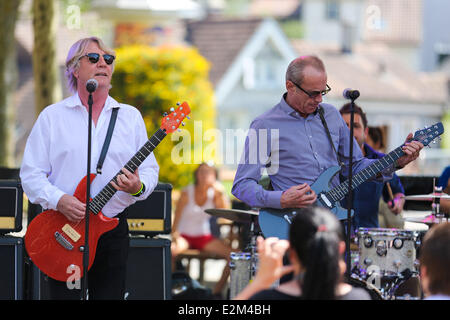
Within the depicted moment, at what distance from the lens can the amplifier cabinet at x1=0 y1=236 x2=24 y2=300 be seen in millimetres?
5973

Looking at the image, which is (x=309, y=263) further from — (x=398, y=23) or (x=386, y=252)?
(x=398, y=23)

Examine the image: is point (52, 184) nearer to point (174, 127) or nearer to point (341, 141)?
point (174, 127)

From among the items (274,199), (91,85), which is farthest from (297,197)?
(91,85)

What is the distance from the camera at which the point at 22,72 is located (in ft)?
133

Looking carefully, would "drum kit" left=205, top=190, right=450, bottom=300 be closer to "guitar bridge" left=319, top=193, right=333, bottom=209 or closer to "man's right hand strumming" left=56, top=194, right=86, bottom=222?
"guitar bridge" left=319, top=193, right=333, bottom=209

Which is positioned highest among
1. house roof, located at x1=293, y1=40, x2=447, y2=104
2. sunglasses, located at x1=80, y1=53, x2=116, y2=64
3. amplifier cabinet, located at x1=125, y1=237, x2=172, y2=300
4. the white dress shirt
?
house roof, located at x1=293, y1=40, x2=447, y2=104

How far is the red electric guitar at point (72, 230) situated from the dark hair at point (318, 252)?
1818mm

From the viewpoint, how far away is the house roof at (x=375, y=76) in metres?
39.3

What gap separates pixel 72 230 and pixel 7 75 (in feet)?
36.0

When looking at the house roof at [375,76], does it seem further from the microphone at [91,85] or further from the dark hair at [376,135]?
the microphone at [91,85]

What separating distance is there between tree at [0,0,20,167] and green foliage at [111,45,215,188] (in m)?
2.54

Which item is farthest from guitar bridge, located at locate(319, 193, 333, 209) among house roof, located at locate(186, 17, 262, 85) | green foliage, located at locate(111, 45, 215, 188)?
house roof, located at locate(186, 17, 262, 85)

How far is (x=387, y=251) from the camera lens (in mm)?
6266

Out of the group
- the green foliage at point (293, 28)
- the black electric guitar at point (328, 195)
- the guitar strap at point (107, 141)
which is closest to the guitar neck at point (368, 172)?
the black electric guitar at point (328, 195)
